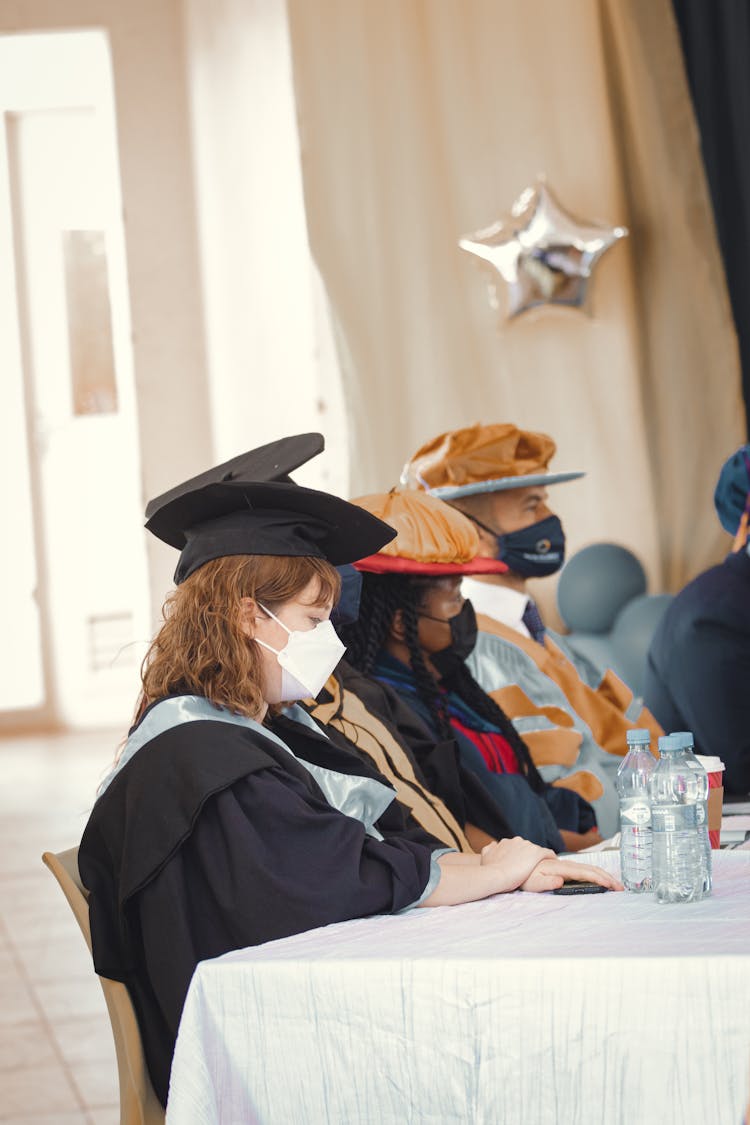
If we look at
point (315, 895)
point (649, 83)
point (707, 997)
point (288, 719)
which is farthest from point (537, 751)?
point (649, 83)

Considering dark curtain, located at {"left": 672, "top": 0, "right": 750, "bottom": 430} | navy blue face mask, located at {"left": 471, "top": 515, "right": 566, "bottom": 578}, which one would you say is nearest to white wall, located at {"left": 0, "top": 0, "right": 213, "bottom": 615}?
dark curtain, located at {"left": 672, "top": 0, "right": 750, "bottom": 430}

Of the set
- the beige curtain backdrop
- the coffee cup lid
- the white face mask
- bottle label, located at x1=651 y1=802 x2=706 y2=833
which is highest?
the beige curtain backdrop

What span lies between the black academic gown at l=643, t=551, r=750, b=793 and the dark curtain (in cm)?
249

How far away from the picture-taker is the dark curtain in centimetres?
552

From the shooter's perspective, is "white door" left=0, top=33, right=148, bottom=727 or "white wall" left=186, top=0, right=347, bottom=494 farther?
"white door" left=0, top=33, right=148, bottom=727

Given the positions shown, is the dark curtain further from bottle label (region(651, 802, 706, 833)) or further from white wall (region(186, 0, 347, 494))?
bottle label (region(651, 802, 706, 833))

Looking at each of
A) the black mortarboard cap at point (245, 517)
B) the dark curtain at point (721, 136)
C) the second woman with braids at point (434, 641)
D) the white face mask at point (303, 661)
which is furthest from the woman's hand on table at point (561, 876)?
the dark curtain at point (721, 136)

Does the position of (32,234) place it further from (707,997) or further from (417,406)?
(707,997)

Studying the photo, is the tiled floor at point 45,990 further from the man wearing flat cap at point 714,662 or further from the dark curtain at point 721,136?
the dark curtain at point 721,136

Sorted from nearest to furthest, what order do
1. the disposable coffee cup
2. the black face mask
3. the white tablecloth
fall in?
the white tablecloth < the disposable coffee cup < the black face mask

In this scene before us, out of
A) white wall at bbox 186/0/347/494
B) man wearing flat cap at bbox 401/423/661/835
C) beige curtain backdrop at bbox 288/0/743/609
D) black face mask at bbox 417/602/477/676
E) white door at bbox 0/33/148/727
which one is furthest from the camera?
white door at bbox 0/33/148/727

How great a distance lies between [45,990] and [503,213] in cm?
324

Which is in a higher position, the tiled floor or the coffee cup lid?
the coffee cup lid

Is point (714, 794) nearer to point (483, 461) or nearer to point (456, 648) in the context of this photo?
point (456, 648)
